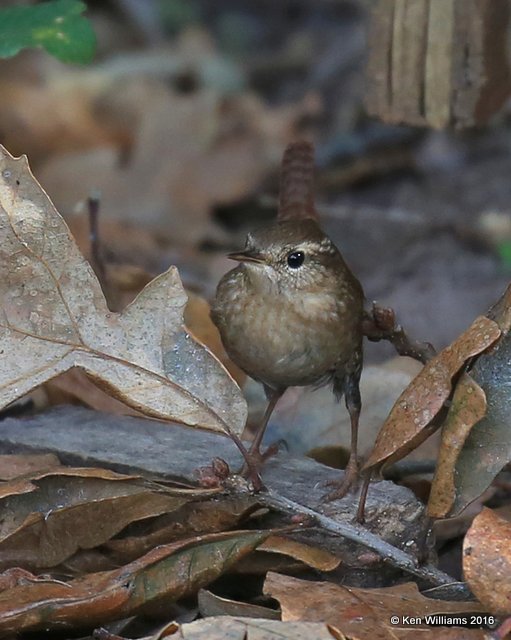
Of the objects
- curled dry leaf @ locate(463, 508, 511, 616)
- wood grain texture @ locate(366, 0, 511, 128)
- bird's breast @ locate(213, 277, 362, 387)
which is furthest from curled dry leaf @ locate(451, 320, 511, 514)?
wood grain texture @ locate(366, 0, 511, 128)

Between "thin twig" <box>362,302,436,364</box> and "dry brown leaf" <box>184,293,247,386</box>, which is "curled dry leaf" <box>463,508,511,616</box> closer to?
"thin twig" <box>362,302,436,364</box>

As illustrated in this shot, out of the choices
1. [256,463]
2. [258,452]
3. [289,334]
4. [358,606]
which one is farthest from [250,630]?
[289,334]

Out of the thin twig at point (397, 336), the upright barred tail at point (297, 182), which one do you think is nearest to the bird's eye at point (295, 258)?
the thin twig at point (397, 336)

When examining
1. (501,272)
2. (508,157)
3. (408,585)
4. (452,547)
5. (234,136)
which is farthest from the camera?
(234,136)

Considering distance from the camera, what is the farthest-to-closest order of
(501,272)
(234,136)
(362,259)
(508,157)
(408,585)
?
(234,136), (508,157), (362,259), (501,272), (408,585)

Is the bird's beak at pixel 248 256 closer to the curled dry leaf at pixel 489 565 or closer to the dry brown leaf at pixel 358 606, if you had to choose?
the dry brown leaf at pixel 358 606

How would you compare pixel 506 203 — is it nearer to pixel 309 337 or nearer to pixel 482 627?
pixel 309 337

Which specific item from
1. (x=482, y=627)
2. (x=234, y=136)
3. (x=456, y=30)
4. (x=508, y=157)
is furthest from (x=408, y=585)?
(x=234, y=136)
